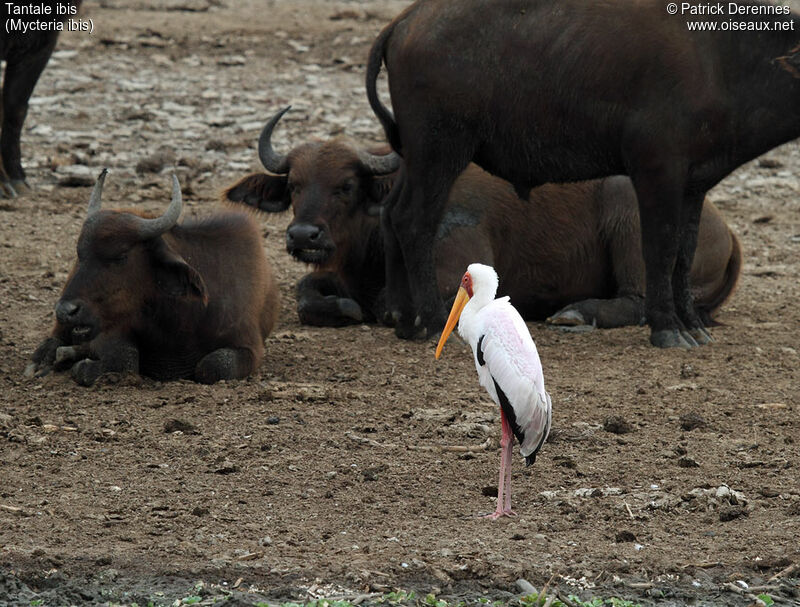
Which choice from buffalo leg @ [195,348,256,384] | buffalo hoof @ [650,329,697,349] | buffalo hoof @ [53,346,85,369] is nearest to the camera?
buffalo leg @ [195,348,256,384]

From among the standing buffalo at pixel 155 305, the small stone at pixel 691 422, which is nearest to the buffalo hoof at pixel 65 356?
the standing buffalo at pixel 155 305

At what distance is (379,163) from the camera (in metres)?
9.38

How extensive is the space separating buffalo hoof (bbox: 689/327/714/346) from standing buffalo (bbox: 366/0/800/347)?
0.01m

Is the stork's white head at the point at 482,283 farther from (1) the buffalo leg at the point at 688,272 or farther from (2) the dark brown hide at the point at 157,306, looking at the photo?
(1) the buffalo leg at the point at 688,272

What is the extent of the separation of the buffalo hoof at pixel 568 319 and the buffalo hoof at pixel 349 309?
1325 mm

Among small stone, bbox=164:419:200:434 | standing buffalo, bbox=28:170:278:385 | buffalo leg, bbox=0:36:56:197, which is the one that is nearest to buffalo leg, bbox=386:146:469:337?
standing buffalo, bbox=28:170:278:385

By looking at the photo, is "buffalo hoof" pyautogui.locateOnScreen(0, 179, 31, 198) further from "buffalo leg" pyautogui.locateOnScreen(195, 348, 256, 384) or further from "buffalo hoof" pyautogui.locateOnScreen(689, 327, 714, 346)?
"buffalo hoof" pyautogui.locateOnScreen(689, 327, 714, 346)

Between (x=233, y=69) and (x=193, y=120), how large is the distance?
206 centimetres

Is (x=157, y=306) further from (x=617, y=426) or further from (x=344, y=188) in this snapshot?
(x=617, y=426)

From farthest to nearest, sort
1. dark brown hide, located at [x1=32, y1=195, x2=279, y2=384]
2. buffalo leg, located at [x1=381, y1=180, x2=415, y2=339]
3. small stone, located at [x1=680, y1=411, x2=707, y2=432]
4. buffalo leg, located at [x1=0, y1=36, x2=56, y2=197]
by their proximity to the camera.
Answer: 1. buffalo leg, located at [x1=0, y1=36, x2=56, y2=197]
2. buffalo leg, located at [x1=381, y1=180, x2=415, y2=339]
3. dark brown hide, located at [x1=32, y1=195, x2=279, y2=384]
4. small stone, located at [x1=680, y1=411, x2=707, y2=432]

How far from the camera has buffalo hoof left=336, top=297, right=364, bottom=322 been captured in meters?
9.41

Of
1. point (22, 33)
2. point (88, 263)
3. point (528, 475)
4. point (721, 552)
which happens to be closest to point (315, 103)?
point (22, 33)

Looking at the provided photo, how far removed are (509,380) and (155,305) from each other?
2861 millimetres

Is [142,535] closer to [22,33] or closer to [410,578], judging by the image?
[410,578]
